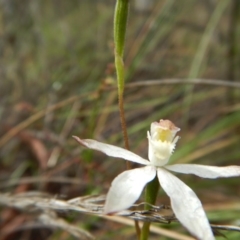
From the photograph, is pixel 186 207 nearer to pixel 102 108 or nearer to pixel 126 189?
pixel 126 189

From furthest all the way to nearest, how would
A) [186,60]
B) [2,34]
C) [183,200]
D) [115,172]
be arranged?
[186,60]
[2,34]
[115,172]
[183,200]

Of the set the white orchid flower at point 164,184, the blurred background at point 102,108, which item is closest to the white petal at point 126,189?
the white orchid flower at point 164,184

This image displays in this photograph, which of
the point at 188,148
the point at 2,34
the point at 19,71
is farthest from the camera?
the point at 19,71

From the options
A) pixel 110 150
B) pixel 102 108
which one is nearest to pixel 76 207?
pixel 110 150

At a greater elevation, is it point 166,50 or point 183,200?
point 166,50

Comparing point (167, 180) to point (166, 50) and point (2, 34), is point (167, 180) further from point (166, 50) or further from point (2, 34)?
point (166, 50)

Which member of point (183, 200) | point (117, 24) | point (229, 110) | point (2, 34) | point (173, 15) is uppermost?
point (173, 15)

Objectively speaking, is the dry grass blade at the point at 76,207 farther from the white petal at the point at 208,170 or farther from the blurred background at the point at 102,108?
the blurred background at the point at 102,108

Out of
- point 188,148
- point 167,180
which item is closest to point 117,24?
point 167,180

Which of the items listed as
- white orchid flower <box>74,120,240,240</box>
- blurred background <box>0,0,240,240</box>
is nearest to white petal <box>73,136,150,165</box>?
white orchid flower <box>74,120,240,240</box>

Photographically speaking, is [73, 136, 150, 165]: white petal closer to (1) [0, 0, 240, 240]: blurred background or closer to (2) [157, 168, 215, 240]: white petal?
(2) [157, 168, 215, 240]: white petal
